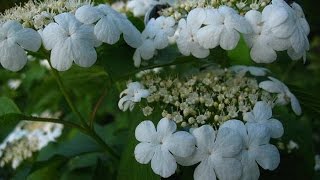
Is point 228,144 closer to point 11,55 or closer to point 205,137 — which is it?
point 205,137

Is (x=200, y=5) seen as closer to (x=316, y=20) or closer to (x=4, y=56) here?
(x=4, y=56)

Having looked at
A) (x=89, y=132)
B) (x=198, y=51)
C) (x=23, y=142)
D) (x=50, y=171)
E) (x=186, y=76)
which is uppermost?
(x=198, y=51)

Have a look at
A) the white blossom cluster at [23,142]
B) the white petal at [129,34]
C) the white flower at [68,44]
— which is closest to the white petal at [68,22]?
the white flower at [68,44]

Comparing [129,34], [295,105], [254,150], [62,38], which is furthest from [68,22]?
[295,105]

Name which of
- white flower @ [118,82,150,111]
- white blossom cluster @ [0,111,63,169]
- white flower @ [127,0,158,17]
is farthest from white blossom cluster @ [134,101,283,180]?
white blossom cluster @ [0,111,63,169]

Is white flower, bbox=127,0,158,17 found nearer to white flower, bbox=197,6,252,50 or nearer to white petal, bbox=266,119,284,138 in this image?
white flower, bbox=197,6,252,50

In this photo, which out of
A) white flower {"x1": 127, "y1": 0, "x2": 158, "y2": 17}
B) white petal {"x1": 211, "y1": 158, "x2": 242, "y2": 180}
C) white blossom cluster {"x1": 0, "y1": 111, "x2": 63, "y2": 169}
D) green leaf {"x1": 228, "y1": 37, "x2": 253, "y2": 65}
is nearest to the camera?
white petal {"x1": 211, "y1": 158, "x2": 242, "y2": 180}
